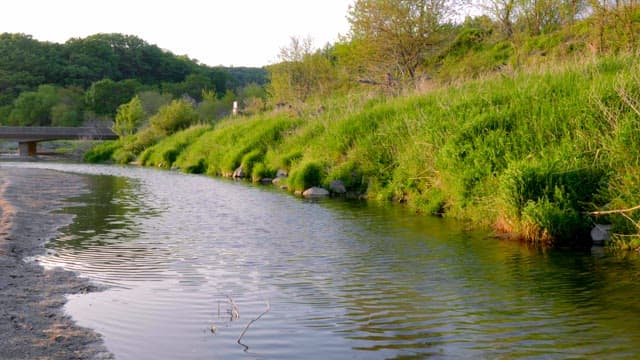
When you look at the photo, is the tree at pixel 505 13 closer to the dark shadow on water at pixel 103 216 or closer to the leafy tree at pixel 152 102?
the dark shadow on water at pixel 103 216

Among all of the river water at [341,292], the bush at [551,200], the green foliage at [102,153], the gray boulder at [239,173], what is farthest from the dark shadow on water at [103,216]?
the green foliage at [102,153]

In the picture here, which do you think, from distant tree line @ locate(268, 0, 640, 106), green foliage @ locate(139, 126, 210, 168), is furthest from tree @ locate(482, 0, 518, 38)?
green foliage @ locate(139, 126, 210, 168)

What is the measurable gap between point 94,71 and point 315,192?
113 meters

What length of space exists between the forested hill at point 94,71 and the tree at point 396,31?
70.0m

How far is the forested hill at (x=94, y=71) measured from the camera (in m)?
108

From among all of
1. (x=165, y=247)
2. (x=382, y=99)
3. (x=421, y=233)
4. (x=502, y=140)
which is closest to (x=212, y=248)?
(x=165, y=247)

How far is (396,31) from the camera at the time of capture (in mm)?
39688

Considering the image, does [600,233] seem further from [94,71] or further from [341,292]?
[94,71]

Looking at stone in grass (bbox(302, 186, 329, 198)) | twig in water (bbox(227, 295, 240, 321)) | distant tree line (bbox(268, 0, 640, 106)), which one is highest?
distant tree line (bbox(268, 0, 640, 106))

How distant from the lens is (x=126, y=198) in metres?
19.6

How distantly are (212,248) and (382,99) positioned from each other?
14.0 meters

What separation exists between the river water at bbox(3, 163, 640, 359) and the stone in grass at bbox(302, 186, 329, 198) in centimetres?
578

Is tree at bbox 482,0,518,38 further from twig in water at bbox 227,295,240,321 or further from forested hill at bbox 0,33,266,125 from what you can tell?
forested hill at bbox 0,33,266,125

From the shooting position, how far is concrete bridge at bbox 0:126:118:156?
65.3 m
